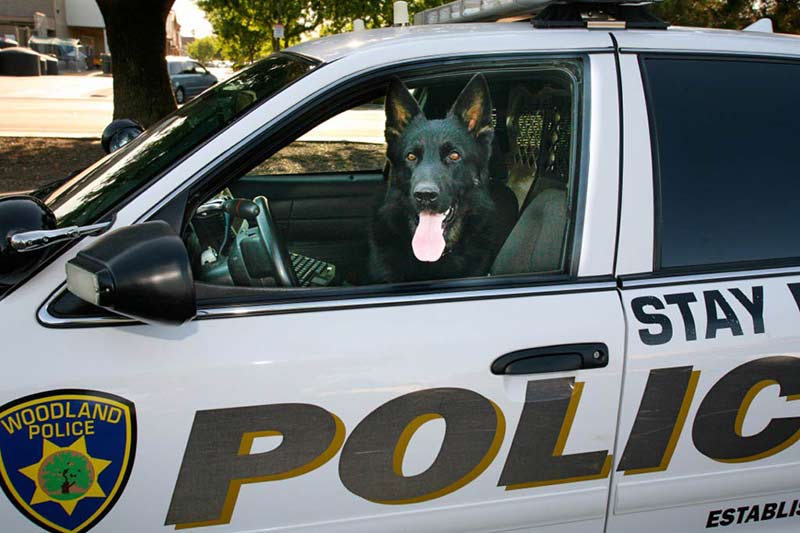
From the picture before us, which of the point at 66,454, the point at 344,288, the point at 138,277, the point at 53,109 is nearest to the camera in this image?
the point at 138,277

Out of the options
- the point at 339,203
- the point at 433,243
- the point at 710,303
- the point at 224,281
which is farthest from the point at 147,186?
the point at 339,203

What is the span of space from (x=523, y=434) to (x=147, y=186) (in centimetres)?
108

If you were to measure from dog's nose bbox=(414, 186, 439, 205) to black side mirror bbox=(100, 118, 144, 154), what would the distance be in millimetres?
1659

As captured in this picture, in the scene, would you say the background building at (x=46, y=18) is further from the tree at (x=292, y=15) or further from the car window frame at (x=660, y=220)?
the car window frame at (x=660, y=220)

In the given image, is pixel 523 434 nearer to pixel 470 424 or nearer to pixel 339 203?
pixel 470 424

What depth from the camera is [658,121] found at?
204cm

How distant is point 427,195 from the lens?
2125 millimetres

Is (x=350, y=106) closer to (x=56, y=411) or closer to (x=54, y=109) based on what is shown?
(x=56, y=411)

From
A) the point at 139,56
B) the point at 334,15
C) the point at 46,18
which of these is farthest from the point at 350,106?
the point at 46,18

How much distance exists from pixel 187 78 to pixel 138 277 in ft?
103

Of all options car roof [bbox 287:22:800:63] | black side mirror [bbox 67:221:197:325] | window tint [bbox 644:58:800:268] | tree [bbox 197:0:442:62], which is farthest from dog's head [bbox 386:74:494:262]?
tree [bbox 197:0:442:62]

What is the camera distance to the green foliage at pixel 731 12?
9242 mm

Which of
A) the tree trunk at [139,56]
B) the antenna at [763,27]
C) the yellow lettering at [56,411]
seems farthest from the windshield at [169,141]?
the tree trunk at [139,56]

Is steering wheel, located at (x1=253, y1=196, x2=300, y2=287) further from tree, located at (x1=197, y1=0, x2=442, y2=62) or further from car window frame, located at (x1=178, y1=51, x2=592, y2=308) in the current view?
tree, located at (x1=197, y1=0, x2=442, y2=62)
